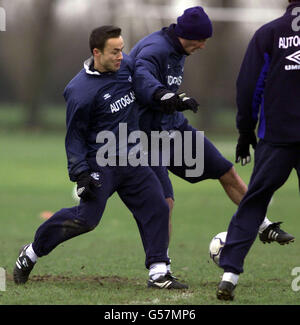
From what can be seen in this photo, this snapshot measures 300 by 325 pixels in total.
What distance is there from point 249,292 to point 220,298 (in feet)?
1.88

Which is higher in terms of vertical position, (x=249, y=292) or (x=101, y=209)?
(x=101, y=209)

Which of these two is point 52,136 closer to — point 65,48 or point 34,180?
point 65,48

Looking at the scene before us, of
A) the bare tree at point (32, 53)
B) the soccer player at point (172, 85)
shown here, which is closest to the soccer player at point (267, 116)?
the soccer player at point (172, 85)

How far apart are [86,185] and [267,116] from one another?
1.58 meters

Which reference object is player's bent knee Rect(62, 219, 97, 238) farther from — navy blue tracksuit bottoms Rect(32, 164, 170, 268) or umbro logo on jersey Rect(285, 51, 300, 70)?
umbro logo on jersey Rect(285, 51, 300, 70)

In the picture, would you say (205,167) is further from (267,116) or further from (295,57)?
(295,57)

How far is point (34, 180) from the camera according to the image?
18391 millimetres

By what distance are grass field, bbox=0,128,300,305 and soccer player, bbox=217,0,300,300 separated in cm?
52

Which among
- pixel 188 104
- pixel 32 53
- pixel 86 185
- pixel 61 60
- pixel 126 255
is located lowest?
pixel 61 60

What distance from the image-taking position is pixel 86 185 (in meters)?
6.41

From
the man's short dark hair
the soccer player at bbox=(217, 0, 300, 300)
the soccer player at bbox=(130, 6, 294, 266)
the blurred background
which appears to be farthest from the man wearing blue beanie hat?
the blurred background

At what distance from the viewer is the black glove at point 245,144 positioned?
19.9 ft

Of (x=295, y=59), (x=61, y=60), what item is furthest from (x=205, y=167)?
(x=61, y=60)
